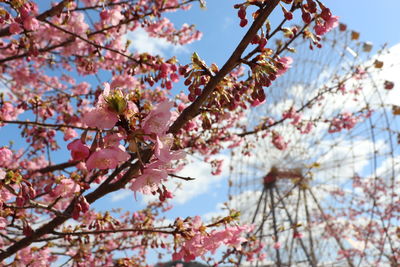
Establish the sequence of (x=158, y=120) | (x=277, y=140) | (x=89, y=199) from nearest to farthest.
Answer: (x=158, y=120), (x=89, y=199), (x=277, y=140)

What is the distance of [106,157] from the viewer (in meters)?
1.08

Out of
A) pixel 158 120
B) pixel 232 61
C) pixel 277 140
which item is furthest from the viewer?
pixel 277 140

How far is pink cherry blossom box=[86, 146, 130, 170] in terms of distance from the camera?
1071 mm

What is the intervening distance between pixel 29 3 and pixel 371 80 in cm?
663

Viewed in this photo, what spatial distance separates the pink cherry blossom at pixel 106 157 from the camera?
107 centimetres

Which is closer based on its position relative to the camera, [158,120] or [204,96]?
[158,120]

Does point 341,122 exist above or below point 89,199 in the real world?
above

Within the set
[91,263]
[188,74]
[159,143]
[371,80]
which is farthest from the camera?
[371,80]

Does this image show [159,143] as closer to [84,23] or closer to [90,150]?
[90,150]

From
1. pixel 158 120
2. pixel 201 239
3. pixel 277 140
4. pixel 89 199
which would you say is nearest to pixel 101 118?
pixel 158 120

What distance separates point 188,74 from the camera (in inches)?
56.3

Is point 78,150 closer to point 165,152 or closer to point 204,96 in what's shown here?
point 165,152

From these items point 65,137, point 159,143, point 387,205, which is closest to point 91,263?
point 65,137

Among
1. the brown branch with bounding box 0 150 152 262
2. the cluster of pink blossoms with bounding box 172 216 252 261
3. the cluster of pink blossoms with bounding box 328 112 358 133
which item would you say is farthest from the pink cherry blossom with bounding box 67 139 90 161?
the cluster of pink blossoms with bounding box 328 112 358 133
